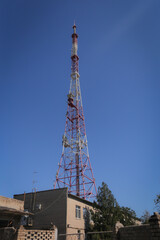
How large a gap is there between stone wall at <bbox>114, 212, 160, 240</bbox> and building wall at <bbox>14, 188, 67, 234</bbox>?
1171cm

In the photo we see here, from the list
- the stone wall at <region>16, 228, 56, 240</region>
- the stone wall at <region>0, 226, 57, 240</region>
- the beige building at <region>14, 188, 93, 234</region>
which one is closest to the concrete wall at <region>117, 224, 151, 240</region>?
the stone wall at <region>16, 228, 56, 240</region>

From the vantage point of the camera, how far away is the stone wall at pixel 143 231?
591 cm

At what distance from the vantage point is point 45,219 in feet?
63.1

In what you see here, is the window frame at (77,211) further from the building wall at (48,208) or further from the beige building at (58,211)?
the building wall at (48,208)

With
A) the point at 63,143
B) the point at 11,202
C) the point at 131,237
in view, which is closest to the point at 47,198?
the point at 11,202

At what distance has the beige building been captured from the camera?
59.4 ft

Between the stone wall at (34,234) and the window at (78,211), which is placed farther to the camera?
the window at (78,211)

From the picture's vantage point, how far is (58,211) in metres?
18.6

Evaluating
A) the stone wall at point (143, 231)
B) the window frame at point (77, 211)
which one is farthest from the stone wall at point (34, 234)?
the window frame at point (77, 211)

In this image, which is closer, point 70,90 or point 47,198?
point 47,198

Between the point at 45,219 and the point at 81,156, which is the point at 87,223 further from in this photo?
the point at 81,156

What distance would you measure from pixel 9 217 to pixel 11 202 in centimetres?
213

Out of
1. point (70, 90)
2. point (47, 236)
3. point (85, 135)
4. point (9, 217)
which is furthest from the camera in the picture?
point (70, 90)

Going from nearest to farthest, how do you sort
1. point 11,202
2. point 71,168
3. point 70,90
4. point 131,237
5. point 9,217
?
1. point 131,237
2. point 9,217
3. point 11,202
4. point 71,168
5. point 70,90
